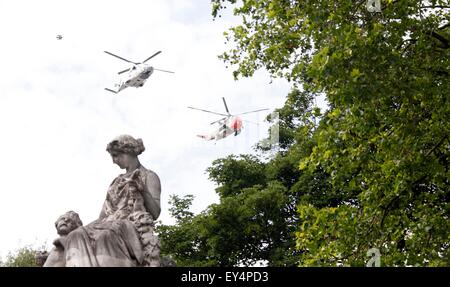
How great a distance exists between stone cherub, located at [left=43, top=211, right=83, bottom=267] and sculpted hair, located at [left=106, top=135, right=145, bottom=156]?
1.20 meters

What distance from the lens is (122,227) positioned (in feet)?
33.1

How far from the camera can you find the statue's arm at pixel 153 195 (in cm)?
1062

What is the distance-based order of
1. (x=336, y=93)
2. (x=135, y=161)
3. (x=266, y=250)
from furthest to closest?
(x=266, y=250), (x=336, y=93), (x=135, y=161)

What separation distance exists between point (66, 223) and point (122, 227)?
610mm

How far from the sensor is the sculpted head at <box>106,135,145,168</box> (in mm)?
11094

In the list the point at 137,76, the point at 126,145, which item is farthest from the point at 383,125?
the point at 137,76

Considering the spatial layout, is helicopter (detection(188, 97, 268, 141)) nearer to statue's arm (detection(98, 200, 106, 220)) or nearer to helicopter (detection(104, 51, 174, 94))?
helicopter (detection(104, 51, 174, 94))

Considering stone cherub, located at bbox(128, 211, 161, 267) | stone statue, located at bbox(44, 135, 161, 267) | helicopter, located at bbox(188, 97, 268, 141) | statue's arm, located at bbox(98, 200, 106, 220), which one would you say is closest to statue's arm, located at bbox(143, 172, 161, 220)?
stone statue, located at bbox(44, 135, 161, 267)

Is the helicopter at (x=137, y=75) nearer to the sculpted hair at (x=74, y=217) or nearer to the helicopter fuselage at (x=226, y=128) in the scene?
the helicopter fuselage at (x=226, y=128)
